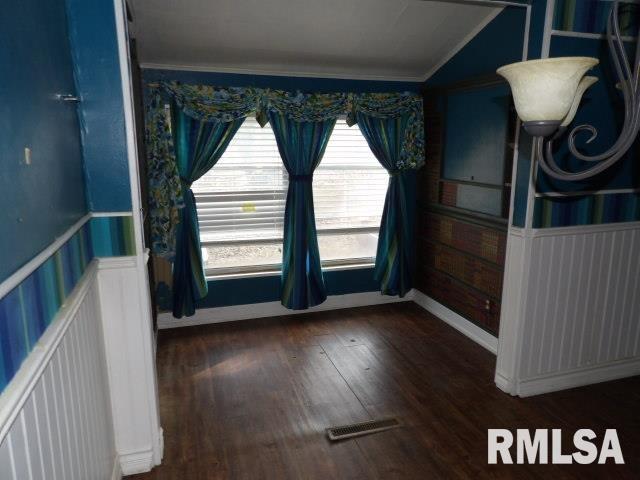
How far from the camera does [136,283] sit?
197 cm

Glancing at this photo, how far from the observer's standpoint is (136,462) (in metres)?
2.09

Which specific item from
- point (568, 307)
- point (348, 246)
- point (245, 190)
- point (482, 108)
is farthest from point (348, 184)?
point (568, 307)

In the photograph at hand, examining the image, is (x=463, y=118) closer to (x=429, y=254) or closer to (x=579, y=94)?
(x=429, y=254)

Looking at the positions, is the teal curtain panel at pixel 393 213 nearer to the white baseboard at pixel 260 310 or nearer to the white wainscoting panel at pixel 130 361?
the white baseboard at pixel 260 310

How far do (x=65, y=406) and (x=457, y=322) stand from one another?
2981mm

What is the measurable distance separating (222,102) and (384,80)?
1.39 metres

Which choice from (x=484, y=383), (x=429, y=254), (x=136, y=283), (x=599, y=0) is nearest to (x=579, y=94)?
(x=599, y=0)

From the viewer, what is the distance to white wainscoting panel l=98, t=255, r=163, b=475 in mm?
1950

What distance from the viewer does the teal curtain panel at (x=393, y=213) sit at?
379 cm

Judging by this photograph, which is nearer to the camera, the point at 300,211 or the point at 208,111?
the point at 208,111

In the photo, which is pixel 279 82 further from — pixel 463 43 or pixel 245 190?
pixel 463 43

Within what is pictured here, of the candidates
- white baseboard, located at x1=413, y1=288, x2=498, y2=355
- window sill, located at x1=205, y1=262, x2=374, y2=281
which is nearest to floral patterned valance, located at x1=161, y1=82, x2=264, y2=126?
window sill, located at x1=205, y1=262, x2=374, y2=281

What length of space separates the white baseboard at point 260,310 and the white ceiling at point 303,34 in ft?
6.25

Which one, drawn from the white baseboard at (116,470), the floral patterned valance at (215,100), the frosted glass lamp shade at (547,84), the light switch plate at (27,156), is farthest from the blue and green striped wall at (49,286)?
the floral patterned valance at (215,100)
